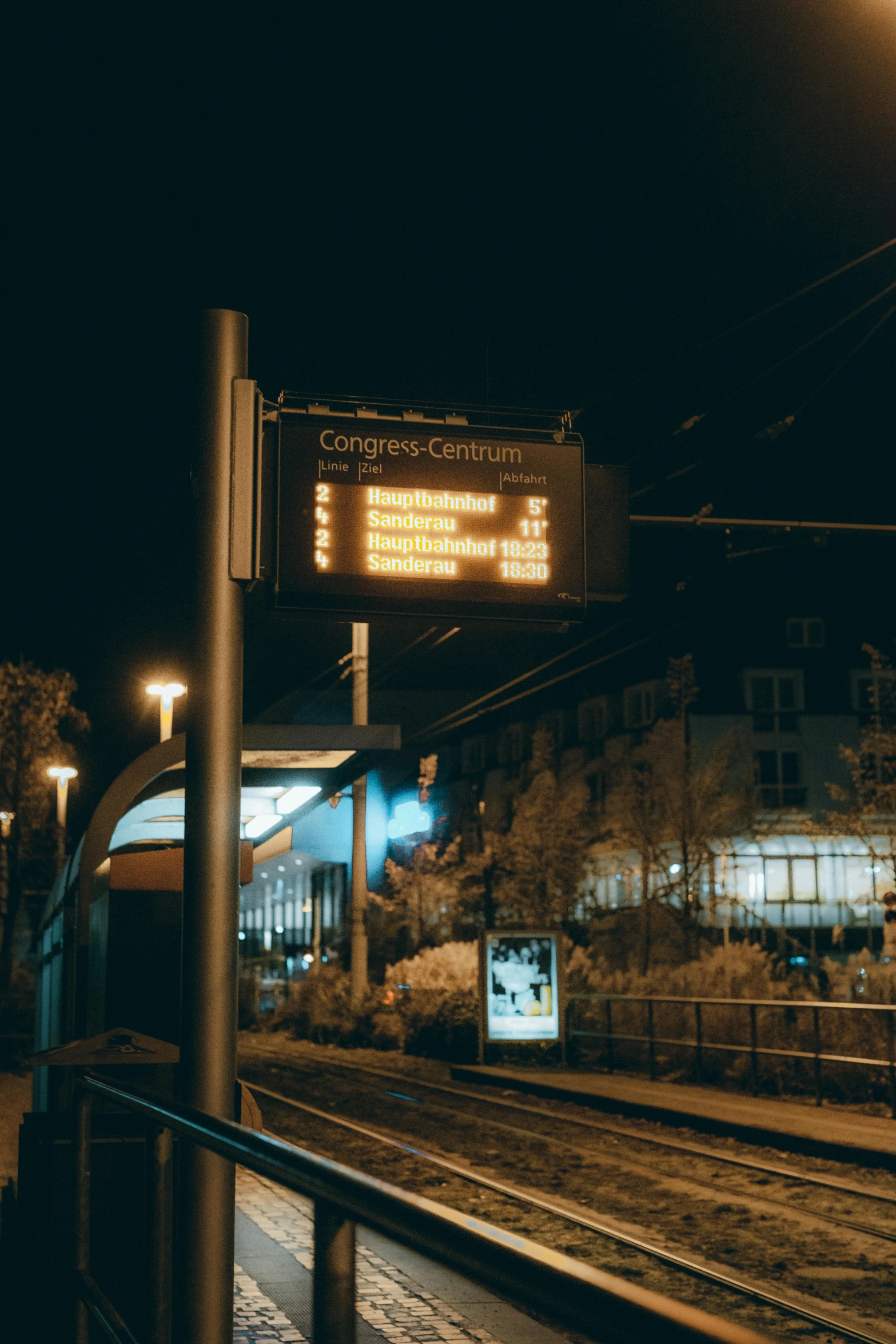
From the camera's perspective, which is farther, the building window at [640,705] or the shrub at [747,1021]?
the building window at [640,705]

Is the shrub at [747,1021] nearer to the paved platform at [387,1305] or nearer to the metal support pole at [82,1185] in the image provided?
the paved platform at [387,1305]

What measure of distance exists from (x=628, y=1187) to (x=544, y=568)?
6589mm

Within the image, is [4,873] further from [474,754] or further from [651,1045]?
[474,754]

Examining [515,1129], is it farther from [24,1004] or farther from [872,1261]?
[24,1004]

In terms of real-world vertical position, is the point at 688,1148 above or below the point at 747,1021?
below

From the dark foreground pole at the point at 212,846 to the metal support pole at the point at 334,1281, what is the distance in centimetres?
171

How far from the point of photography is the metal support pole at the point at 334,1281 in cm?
237

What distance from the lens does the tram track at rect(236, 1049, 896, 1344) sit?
6.89 m

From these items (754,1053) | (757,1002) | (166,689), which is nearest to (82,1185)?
(757,1002)

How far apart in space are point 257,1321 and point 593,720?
1960 inches

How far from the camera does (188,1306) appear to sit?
407cm

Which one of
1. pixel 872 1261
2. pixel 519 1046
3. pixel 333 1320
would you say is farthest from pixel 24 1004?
pixel 333 1320

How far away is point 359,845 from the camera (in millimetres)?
29375

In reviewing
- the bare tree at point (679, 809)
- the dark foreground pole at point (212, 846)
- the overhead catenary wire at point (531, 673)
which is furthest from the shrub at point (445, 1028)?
the dark foreground pole at point (212, 846)
